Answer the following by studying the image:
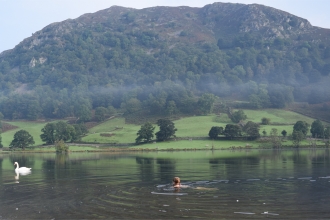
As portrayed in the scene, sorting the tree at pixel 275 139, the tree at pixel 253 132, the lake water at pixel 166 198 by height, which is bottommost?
the tree at pixel 275 139

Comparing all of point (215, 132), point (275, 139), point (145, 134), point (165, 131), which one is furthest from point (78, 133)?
point (275, 139)

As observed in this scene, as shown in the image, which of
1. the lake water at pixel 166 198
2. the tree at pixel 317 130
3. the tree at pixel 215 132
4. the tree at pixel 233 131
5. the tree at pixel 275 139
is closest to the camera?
the lake water at pixel 166 198

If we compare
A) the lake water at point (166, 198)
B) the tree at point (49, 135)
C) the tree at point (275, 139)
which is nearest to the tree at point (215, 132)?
the tree at point (275, 139)

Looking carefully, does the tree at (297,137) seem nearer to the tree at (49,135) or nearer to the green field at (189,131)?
the green field at (189,131)

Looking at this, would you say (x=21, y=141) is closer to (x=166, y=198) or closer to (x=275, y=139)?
(x=275, y=139)

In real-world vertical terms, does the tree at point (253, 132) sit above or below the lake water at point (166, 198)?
below

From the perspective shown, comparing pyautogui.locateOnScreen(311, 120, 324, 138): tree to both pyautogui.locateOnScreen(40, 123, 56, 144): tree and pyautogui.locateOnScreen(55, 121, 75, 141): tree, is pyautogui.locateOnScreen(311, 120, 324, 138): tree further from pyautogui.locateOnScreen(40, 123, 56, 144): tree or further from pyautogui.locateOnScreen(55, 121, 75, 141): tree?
pyautogui.locateOnScreen(40, 123, 56, 144): tree

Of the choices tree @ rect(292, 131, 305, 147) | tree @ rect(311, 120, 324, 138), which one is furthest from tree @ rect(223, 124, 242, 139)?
tree @ rect(311, 120, 324, 138)

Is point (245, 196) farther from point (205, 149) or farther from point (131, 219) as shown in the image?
point (205, 149)

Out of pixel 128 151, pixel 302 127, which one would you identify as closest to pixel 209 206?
pixel 128 151

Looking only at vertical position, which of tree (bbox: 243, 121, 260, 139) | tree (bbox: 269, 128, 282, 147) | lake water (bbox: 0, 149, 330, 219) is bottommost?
tree (bbox: 269, 128, 282, 147)

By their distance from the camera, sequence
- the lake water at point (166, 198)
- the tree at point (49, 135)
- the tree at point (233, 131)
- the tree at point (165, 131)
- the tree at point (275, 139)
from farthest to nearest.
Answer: the tree at point (49, 135)
the tree at point (165, 131)
the tree at point (233, 131)
the tree at point (275, 139)
the lake water at point (166, 198)

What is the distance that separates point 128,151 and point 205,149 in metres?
21.1

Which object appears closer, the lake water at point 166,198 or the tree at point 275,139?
the lake water at point 166,198
